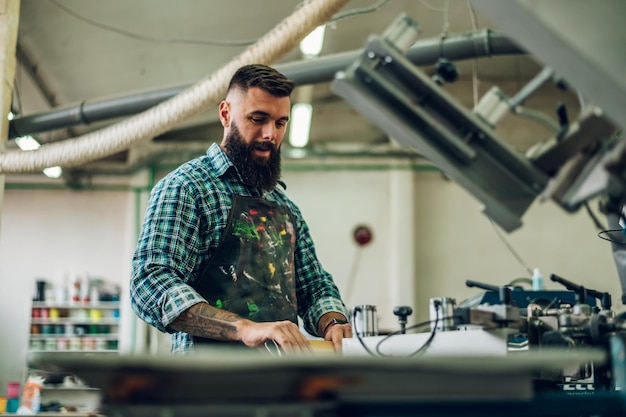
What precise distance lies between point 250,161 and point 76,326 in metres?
6.77

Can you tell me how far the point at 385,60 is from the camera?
1.26m

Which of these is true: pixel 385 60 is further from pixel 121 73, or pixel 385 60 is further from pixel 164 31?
pixel 121 73

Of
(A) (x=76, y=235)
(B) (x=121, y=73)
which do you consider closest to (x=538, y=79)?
(B) (x=121, y=73)

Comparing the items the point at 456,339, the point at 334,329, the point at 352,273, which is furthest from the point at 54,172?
the point at 456,339

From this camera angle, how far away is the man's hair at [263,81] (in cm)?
211

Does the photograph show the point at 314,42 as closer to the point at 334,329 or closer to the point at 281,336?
the point at 334,329

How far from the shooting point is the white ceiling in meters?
6.11

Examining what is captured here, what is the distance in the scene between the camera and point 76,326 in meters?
8.35

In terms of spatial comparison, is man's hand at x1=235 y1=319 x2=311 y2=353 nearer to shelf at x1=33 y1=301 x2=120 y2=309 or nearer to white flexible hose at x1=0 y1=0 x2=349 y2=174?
white flexible hose at x1=0 y1=0 x2=349 y2=174

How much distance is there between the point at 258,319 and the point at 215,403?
109 cm

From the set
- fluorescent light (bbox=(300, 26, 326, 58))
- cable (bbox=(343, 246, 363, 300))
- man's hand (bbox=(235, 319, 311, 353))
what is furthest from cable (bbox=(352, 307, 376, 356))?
cable (bbox=(343, 246, 363, 300))

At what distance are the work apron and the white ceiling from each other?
3.60 meters

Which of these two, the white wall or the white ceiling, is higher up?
the white ceiling

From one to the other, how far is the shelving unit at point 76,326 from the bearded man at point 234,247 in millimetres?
6492
